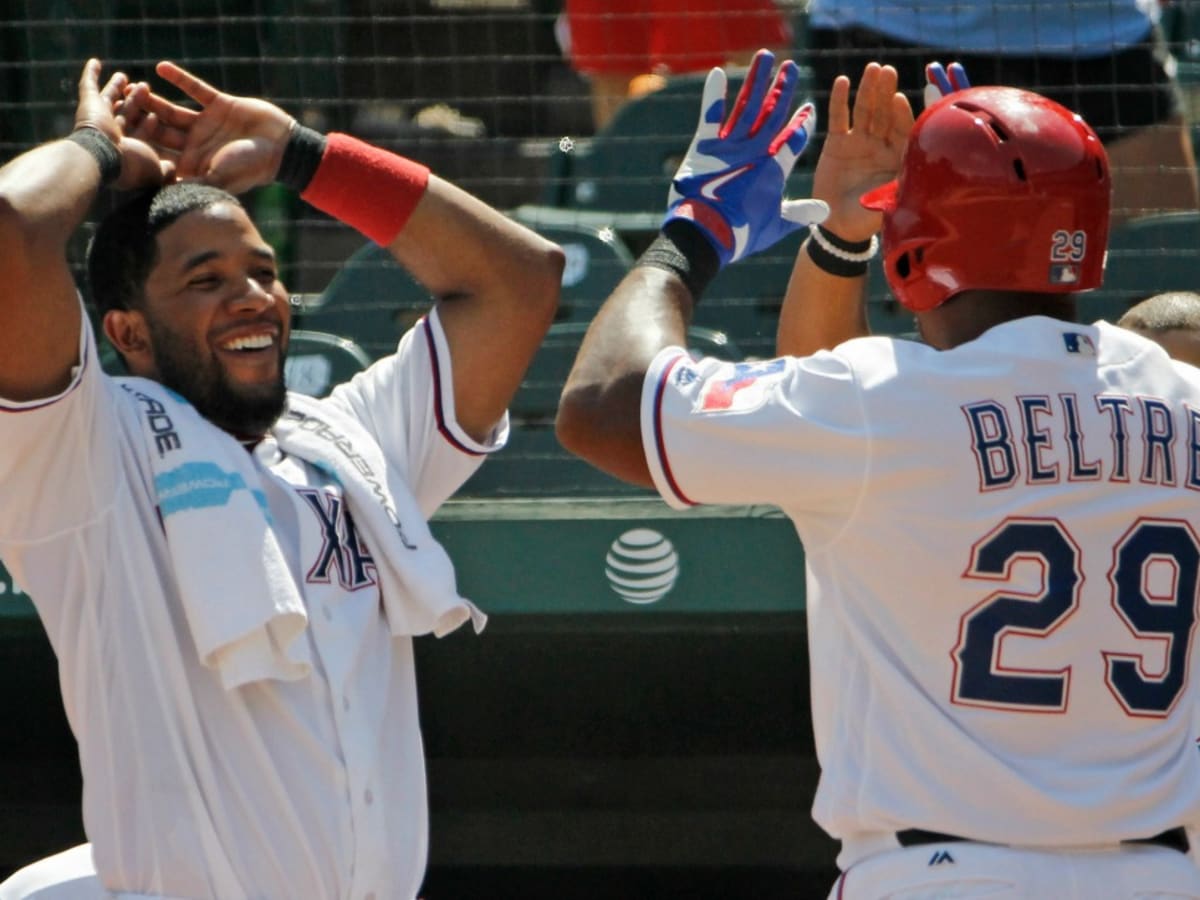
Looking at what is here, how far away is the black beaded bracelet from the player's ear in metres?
0.96

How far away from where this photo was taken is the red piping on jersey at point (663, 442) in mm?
2084

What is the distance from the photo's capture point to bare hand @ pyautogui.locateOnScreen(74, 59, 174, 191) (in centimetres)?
271

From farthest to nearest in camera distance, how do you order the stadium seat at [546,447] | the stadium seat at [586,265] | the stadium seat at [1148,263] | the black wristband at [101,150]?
the stadium seat at [586,265] → the stadium seat at [1148,263] → the stadium seat at [546,447] → the black wristband at [101,150]

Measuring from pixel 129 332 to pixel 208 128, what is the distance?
37 centimetres

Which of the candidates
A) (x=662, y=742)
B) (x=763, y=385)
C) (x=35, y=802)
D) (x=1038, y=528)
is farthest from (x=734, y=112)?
(x=35, y=802)

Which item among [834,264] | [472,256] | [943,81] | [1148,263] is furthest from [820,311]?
[1148,263]

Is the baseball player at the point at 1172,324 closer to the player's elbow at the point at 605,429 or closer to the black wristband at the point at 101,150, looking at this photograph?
the player's elbow at the point at 605,429

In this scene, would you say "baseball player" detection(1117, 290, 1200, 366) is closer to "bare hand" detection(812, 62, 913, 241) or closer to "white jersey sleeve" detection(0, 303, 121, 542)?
"bare hand" detection(812, 62, 913, 241)

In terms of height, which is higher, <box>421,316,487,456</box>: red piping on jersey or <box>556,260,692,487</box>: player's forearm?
<box>556,260,692,487</box>: player's forearm

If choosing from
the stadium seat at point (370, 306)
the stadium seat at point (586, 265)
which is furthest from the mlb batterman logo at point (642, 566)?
the stadium seat at point (370, 306)

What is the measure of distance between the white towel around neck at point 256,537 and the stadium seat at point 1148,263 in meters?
2.10

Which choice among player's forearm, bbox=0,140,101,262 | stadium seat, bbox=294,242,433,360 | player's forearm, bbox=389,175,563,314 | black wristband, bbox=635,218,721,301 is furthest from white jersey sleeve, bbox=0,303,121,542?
stadium seat, bbox=294,242,433,360

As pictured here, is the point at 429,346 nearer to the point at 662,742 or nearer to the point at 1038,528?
the point at 1038,528

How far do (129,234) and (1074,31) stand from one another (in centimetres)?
251
